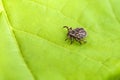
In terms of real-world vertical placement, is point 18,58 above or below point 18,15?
below

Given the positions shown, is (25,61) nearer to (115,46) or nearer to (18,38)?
(18,38)

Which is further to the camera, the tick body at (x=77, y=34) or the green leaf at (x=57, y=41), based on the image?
the tick body at (x=77, y=34)

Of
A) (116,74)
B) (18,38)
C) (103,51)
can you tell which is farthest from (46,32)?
(116,74)

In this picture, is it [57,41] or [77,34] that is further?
[77,34]

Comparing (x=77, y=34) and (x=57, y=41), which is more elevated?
(x=77, y=34)
